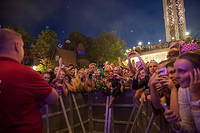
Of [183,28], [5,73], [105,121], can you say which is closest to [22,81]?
[5,73]

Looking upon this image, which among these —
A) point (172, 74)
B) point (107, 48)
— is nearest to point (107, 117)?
point (172, 74)

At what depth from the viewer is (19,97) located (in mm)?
1457

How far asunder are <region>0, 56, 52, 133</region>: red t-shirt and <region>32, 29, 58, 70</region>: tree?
30142 millimetres

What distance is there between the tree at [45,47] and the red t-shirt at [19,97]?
98.9 feet

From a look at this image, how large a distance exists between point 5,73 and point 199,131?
2079 mm

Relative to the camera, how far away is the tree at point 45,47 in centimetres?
3162

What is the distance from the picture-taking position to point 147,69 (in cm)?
333

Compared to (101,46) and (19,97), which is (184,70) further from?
(101,46)

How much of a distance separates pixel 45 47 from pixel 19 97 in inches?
1310

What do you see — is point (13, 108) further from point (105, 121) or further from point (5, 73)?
point (105, 121)

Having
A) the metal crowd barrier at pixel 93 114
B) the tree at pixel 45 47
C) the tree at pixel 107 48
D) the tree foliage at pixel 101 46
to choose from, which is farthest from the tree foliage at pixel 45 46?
the metal crowd barrier at pixel 93 114

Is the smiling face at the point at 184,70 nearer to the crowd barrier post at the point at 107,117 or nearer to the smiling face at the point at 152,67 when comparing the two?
the smiling face at the point at 152,67

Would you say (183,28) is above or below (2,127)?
above

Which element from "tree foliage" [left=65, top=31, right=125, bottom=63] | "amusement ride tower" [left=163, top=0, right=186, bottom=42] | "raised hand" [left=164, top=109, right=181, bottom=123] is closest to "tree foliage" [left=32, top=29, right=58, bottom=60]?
"tree foliage" [left=65, top=31, right=125, bottom=63]
